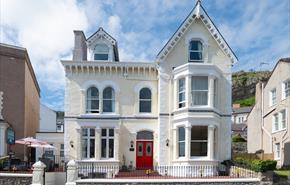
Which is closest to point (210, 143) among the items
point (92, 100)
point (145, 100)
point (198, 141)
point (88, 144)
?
point (198, 141)

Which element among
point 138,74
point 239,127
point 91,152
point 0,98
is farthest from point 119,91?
point 239,127

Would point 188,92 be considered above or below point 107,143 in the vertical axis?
above

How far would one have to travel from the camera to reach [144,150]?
1190 inches

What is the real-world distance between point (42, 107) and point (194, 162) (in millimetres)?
34320

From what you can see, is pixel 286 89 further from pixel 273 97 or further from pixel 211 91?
pixel 211 91

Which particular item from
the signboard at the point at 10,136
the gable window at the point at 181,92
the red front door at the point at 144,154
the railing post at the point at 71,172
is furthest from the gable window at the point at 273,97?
the signboard at the point at 10,136

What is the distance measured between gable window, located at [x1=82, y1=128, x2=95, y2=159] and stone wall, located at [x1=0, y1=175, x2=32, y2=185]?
6592mm

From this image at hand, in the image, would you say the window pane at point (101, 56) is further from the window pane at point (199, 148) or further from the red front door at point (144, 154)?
the window pane at point (199, 148)

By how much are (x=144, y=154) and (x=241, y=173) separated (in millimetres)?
8218

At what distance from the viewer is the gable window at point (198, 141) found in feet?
92.1

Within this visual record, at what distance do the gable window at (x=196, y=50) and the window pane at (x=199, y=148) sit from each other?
6.21 meters

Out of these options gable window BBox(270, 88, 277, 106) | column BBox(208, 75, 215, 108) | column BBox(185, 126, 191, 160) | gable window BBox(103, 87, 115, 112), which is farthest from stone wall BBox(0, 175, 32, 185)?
gable window BBox(270, 88, 277, 106)

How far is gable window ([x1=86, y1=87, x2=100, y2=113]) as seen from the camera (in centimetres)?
3033

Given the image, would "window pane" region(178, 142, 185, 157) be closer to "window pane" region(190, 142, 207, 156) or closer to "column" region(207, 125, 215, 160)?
"window pane" region(190, 142, 207, 156)
